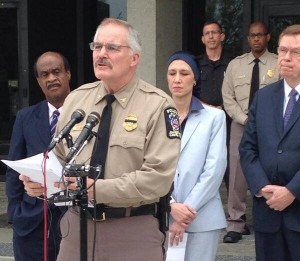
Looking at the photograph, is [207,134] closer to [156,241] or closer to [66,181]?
[156,241]

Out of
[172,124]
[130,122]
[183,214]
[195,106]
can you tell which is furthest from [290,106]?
[130,122]

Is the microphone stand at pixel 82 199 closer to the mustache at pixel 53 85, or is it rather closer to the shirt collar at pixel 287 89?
the mustache at pixel 53 85

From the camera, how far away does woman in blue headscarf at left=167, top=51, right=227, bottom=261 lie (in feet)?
14.5

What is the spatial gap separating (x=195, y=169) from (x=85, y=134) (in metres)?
1.43

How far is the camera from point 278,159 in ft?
15.0

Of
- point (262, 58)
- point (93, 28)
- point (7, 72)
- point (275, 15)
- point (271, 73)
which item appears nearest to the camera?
point (271, 73)

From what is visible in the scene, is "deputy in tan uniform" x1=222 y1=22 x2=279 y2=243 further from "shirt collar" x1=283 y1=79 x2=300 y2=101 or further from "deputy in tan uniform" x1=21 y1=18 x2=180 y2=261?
"deputy in tan uniform" x1=21 y1=18 x2=180 y2=261

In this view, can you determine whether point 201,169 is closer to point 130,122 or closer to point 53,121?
point 53,121

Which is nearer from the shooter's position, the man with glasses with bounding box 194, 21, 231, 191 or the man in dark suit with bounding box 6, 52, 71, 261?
the man in dark suit with bounding box 6, 52, 71, 261

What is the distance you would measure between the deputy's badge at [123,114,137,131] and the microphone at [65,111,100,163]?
168 millimetres

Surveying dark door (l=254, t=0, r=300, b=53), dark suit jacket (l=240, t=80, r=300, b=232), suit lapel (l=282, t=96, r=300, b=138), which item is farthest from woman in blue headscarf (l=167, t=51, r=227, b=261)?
dark door (l=254, t=0, r=300, b=53)

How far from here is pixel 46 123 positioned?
4461mm

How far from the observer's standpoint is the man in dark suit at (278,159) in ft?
15.0

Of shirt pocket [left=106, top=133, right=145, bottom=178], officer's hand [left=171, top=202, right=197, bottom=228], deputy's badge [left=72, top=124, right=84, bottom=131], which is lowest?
officer's hand [left=171, top=202, right=197, bottom=228]
